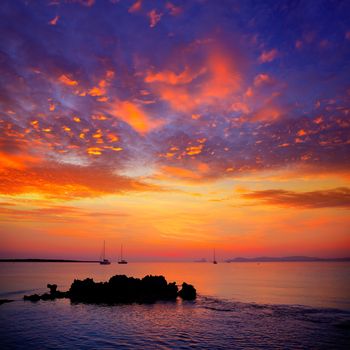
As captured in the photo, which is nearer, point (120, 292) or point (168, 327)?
point (168, 327)

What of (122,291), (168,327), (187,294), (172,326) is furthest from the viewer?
(187,294)

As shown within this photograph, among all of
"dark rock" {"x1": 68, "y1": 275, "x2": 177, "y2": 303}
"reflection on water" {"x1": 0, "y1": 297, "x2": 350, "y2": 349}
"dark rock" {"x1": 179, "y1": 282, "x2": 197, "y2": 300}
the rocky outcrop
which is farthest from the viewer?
"dark rock" {"x1": 179, "y1": 282, "x2": 197, "y2": 300}

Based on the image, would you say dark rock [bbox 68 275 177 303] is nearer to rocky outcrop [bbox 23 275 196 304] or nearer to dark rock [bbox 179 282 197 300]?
rocky outcrop [bbox 23 275 196 304]

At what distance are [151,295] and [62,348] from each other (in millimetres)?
44075

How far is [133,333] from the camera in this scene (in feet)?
124

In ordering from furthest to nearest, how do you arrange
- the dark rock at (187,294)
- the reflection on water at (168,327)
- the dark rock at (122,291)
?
the dark rock at (187,294)
the dark rock at (122,291)
the reflection on water at (168,327)

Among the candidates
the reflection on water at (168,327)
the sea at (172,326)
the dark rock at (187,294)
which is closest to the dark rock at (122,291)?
the dark rock at (187,294)

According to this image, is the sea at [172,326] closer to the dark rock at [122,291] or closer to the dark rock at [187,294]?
the dark rock at [122,291]

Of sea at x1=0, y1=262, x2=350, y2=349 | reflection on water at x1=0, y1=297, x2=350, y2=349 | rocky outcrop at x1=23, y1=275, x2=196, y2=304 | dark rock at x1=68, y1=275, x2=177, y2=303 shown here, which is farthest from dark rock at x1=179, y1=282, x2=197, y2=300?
reflection on water at x1=0, y1=297, x2=350, y2=349

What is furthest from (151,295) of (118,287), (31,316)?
(31,316)

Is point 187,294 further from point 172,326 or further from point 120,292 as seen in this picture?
point 172,326

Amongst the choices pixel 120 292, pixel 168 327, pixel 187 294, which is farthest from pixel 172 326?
pixel 120 292

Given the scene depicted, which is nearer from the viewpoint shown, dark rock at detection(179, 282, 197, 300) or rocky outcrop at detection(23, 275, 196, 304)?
A: rocky outcrop at detection(23, 275, 196, 304)

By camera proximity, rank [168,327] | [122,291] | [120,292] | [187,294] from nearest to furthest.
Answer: [168,327], [120,292], [122,291], [187,294]
